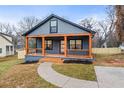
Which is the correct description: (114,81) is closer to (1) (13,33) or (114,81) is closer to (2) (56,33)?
(2) (56,33)

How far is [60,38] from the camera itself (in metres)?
18.1

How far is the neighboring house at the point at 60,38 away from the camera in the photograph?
1534 cm

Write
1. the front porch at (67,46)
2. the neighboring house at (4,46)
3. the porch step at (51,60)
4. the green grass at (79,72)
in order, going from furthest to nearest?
the neighboring house at (4,46)
the front porch at (67,46)
the porch step at (51,60)
the green grass at (79,72)

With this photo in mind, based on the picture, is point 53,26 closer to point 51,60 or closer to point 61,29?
point 61,29

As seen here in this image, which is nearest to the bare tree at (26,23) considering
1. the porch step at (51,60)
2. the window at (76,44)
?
the window at (76,44)

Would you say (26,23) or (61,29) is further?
(26,23)

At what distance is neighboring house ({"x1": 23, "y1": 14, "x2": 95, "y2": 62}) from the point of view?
15344mm

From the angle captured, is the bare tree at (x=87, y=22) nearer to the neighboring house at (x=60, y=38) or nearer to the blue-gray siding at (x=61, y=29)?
the neighboring house at (x=60, y=38)

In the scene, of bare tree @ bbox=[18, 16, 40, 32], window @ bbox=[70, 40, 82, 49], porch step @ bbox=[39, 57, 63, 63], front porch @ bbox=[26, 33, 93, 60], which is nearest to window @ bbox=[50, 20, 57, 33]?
front porch @ bbox=[26, 33, 93, 60]

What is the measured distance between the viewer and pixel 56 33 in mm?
16172

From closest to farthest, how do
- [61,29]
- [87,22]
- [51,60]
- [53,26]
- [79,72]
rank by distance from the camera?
[79,72]
[51,60]
[61,29]
[53,26]
[87,22]

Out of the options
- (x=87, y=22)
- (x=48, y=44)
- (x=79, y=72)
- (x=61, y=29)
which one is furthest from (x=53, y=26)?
(x=87, y=22)

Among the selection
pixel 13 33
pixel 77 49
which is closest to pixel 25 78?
pixel 77 49
